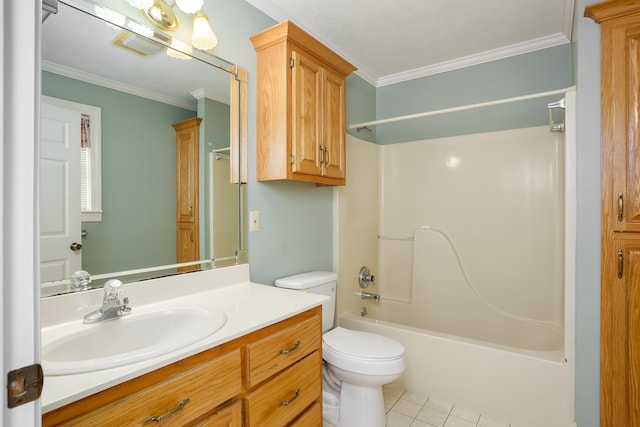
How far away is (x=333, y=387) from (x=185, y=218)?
1.24 metres

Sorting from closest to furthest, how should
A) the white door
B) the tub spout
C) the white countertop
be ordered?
the white countertop → the white door → the tub spout

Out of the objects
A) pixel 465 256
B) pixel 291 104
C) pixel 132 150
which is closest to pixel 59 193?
pixel 132 150

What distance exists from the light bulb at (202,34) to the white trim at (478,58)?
1849 millimetres

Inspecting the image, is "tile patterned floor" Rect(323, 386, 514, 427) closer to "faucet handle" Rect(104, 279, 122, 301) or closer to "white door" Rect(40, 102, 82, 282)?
"faucet handle" Rect(104, 279, 122, 301)

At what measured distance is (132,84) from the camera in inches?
56.3

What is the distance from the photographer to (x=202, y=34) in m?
1.61

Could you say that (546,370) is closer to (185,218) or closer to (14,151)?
(185,218)

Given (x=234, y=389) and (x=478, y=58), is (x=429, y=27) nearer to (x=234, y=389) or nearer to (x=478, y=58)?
(x=478, y=58)

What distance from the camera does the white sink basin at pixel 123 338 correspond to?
85 centimetres

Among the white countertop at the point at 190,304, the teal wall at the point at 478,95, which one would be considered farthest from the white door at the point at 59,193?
the teal wall at the point at 478,95

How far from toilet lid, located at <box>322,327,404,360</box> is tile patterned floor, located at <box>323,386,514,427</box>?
0.46m

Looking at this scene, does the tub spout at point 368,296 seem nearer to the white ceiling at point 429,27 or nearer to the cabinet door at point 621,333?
the cabinet door at point 621,333

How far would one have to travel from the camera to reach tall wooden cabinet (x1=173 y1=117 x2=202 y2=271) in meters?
1.58

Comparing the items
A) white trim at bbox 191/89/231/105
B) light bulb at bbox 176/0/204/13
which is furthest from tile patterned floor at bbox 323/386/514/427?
light bulb at bbox 176/0/204/13
